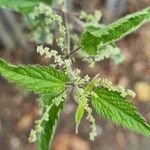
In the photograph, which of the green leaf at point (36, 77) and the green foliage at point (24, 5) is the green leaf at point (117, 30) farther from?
the green foliage at point (24, 5)

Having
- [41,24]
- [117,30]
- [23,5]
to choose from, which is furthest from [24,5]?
[117,30]

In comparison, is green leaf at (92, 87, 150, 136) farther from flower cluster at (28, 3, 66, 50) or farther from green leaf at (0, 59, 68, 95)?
flower cluster at (28, 3, 66, 50)

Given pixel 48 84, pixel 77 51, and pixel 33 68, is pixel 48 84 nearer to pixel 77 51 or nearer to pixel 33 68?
pixel 33 68

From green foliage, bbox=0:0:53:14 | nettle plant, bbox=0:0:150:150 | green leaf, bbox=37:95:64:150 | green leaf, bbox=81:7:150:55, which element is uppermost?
green foliage, bbox=0:0:53:14

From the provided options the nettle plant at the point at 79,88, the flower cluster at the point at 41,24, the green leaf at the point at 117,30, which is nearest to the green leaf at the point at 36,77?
the nettle plant at the point at 79,88

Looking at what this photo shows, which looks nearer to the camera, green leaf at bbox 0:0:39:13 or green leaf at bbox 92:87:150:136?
green leaf at bbox 92:87:150:136

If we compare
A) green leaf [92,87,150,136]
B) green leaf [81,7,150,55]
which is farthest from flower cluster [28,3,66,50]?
green leaf [92,87,150,136]

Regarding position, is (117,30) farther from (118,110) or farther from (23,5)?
(23,5)

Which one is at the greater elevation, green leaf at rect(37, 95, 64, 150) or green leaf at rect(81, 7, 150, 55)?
green leaf at rect(81, 7, 150, 55)
